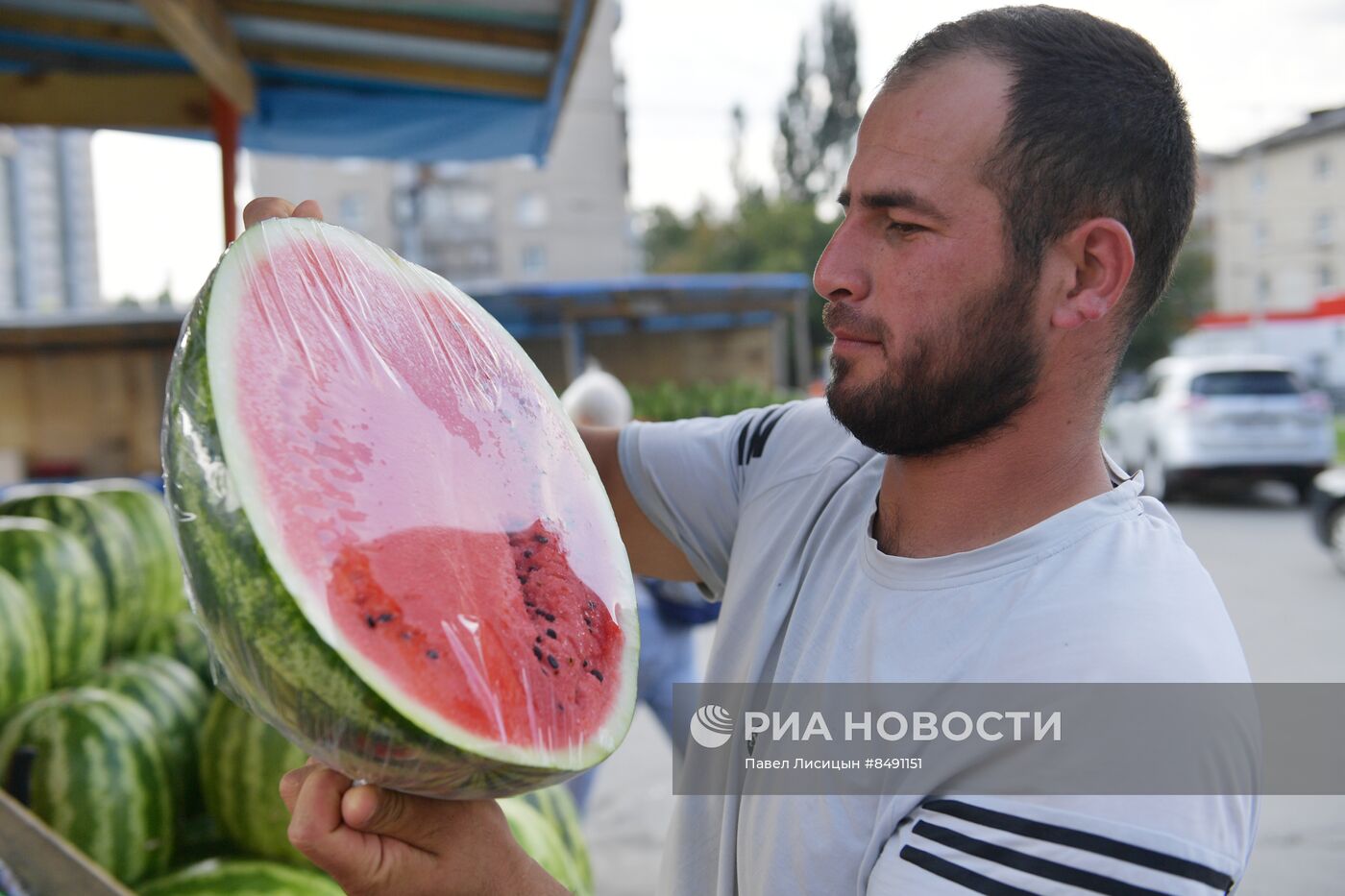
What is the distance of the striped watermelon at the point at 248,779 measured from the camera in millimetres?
2064

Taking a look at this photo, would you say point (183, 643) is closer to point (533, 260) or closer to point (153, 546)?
point (153, 546)

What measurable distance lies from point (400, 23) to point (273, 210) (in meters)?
2.96

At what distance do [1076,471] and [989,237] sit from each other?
345 mm

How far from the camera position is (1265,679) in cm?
622

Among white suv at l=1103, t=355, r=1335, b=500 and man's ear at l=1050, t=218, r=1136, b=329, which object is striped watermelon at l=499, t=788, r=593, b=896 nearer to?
man's ear at l=1050, t=218, r=1136, b=329

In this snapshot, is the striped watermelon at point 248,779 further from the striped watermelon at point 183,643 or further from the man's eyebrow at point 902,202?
the man's eyebrow at point 902,202

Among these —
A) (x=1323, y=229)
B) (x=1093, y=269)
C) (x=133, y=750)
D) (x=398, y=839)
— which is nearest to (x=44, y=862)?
(x=133, y=750)

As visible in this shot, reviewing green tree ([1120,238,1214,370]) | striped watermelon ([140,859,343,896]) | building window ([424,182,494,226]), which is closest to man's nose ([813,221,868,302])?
striped watermelon ([140,859,343,896])

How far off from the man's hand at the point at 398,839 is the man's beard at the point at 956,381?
70cm

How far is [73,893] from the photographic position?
1.57 metres

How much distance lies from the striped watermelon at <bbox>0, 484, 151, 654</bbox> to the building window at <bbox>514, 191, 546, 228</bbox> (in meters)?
42.5

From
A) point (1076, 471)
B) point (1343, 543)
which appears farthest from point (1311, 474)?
point (1076, 471)

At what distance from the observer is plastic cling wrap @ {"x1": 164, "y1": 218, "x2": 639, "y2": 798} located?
97 centimetres

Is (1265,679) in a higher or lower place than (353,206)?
lower
